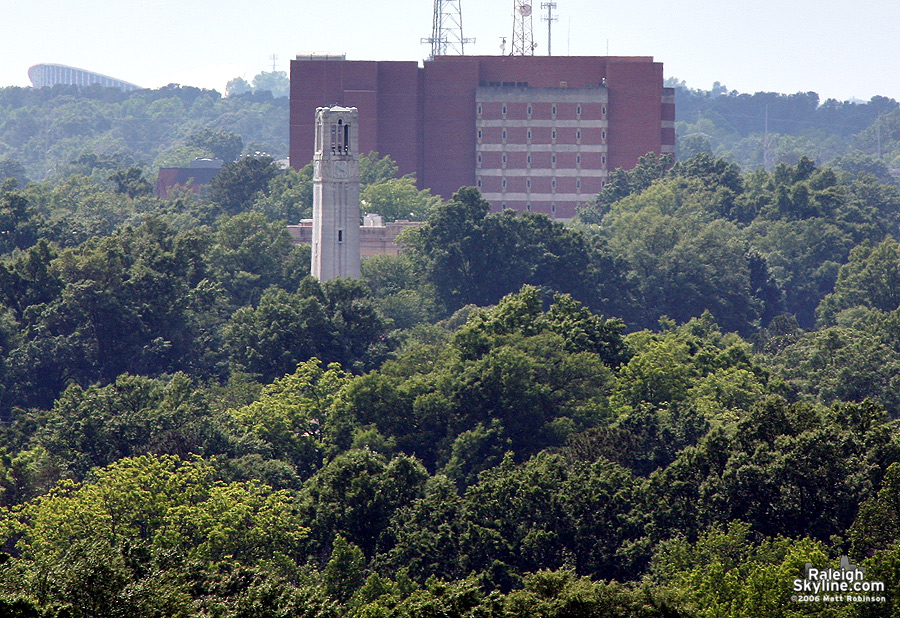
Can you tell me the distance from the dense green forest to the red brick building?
43.7 m

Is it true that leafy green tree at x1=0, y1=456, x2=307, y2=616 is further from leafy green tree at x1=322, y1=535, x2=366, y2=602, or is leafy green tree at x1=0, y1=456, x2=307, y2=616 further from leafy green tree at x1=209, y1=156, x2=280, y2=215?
leafy green tree at x1=209, y1=156, x2=280, y2=215

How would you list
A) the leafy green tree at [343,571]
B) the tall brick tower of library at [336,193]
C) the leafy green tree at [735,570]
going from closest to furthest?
1. the leafy green tree at [735,570]
2. the leafy green tree at [343,571]
3. the tall brick tower of library at [336,193]

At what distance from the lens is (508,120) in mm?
186500

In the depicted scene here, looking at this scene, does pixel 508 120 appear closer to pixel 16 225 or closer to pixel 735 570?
pixel 16 225

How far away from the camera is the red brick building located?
7067 inches

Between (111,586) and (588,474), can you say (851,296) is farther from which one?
(111,586)

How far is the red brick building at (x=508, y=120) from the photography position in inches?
7067

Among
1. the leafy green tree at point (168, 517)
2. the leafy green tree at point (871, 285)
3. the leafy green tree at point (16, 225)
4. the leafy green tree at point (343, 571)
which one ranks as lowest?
the leafy green tree at point (343, 571)

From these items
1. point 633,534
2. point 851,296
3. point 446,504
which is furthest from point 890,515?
point 851,296

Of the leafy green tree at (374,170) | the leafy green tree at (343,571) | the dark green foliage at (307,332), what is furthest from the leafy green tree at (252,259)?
the leafy green tree at (343,571)

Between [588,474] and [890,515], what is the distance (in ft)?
40.0

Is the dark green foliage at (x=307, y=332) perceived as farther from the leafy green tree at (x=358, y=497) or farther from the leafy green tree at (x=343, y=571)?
the leafy green tree at (x=343, y=571)

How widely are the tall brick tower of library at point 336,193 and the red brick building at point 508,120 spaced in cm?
5904

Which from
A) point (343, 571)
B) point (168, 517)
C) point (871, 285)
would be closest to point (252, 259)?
point (871, 285)
